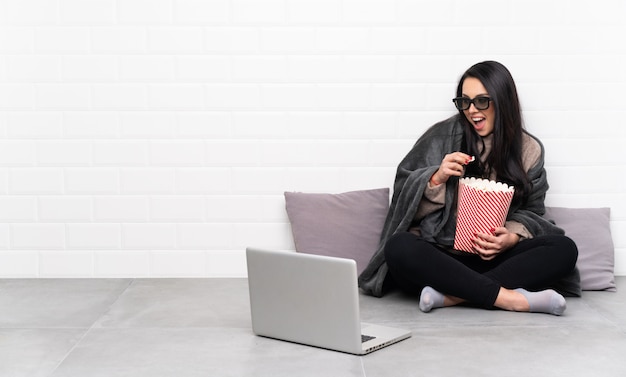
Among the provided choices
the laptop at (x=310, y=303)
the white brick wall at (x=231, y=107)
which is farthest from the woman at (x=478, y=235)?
the laptop at (x=310, y=303)

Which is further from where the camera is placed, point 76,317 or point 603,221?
point 603,221

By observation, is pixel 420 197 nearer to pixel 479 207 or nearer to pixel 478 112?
pixel 479 207

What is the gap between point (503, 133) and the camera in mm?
3855

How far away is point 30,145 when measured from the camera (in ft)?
13.9

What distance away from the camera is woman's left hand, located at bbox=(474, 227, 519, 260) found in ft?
12.0

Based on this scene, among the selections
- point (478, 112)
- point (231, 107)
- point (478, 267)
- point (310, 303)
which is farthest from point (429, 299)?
point (231, 107)

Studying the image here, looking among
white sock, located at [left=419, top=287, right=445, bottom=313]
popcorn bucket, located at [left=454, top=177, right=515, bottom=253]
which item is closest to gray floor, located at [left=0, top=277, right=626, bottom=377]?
white sock, located at [left=419, top=287, right=445, bottom=313]

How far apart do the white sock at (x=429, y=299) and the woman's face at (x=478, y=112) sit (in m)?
0.72

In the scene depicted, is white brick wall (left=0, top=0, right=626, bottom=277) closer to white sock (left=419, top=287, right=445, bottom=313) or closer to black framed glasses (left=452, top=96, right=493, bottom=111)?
black framed glasses (left=452, top=96, right=493, bottom=111)

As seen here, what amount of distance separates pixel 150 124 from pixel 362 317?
1.38 m

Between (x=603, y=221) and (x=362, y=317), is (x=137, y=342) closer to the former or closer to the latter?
(x=362, y=317)

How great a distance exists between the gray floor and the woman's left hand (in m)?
0.24

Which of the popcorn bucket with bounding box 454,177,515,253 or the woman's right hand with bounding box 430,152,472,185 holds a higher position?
the woman's right hand with bounding box 430,152,472,185

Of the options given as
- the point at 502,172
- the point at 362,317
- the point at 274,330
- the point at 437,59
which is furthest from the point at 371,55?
the point at 274,330
